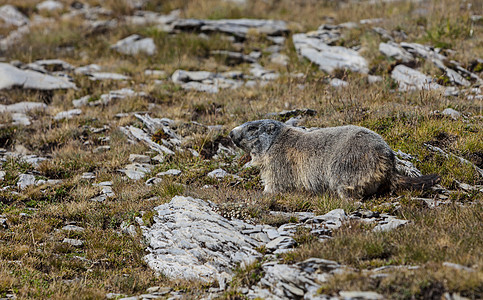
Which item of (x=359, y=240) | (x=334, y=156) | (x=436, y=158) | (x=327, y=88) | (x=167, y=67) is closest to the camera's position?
(x=359, y=240)

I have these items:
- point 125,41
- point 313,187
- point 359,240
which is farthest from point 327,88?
point 125,41

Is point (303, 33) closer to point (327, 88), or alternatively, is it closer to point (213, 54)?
point (213, 54)

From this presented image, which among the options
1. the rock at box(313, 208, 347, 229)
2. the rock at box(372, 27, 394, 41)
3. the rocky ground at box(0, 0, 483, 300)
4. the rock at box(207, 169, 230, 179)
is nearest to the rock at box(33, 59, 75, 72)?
the rocky ground at box(0, 0, 483, 300)

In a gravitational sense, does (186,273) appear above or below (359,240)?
below

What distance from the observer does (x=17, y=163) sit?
11125 millimetres

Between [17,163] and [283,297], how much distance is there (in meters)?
8.89

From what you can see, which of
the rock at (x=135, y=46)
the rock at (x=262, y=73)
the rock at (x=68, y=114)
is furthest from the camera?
the rock at (x=135, y=46)

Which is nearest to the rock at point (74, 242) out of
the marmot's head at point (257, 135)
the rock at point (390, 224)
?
the marmot's head at point (257, 135)

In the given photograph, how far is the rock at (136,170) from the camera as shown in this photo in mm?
10573

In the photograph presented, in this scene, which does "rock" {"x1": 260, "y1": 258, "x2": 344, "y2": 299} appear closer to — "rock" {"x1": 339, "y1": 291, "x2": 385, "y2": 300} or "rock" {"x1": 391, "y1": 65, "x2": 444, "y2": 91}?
"rock" {"x1": 339, "y1": 291, "x2": 385, "y2": 300}

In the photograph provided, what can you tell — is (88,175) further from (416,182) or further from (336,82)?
(336,82)

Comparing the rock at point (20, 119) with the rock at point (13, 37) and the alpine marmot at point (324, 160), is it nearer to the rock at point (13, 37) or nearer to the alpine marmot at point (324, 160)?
the alpine marmot at point (324, 160)

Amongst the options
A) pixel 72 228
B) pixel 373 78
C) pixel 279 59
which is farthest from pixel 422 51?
pixel 72 228

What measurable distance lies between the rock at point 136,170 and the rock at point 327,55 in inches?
353
